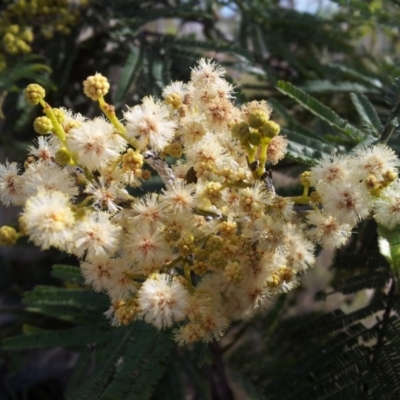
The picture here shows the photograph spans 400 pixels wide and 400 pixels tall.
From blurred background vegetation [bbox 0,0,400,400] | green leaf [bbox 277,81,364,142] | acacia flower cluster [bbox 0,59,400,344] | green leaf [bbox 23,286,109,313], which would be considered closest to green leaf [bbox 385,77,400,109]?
blurred background vegetation [bbox 0,0,400,400]

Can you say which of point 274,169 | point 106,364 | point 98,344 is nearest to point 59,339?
point 98,344

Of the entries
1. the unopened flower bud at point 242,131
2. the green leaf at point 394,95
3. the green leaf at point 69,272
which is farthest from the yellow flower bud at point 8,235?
the green leaf at point 394,95

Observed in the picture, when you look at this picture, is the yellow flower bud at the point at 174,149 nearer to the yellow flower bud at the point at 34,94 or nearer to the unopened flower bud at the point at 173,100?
the unopened flower bud at the point at 173,100

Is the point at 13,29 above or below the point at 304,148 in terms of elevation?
above

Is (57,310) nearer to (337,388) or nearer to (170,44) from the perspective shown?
(337,388)

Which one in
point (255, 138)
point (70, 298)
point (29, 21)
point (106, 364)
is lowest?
point (106, 364)

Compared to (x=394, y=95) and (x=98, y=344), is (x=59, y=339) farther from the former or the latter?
(x=394, y=95)

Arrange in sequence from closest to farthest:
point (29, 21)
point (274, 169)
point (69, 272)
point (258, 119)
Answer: point (258, 119) < point (69, 272) < point (274, 169) < point (29, 21)
